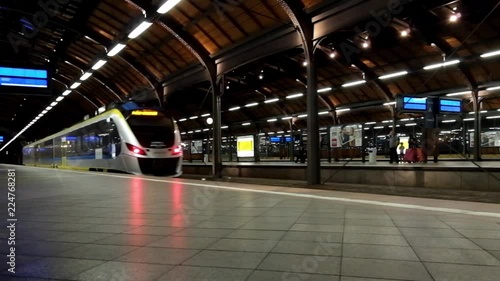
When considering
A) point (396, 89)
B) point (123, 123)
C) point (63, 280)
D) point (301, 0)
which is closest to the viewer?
point (63, 280)

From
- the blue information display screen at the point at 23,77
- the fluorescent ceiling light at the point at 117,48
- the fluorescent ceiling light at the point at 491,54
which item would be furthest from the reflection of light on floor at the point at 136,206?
the fluorescent ceiling light at the point at 491,54

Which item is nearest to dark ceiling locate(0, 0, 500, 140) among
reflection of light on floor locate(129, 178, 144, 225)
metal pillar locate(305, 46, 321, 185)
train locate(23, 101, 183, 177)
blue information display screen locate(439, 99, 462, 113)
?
metal pillar locate(305, 46, 321, 185)

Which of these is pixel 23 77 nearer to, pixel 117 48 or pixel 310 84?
pixel 117 48

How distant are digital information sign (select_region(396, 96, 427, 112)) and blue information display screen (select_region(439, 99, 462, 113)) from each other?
37.0 inches

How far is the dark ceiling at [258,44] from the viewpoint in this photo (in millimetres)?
15430

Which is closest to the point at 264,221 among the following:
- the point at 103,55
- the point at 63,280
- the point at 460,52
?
the point at 63,280

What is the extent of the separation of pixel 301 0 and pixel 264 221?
9903mm

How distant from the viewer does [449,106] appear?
17875 millimetres

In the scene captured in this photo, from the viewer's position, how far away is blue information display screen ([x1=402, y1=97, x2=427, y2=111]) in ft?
55.1

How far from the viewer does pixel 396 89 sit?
95.0 feet

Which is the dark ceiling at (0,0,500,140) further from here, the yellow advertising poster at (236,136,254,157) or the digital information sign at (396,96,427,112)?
the yellow advertising poster at (236,136,254,157)

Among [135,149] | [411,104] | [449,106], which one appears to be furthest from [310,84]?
[449,106]

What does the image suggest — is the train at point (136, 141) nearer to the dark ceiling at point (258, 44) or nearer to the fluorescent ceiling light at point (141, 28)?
the fluorescent ceiling light at point (141, 28)

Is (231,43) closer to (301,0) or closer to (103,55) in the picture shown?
(301,0)
